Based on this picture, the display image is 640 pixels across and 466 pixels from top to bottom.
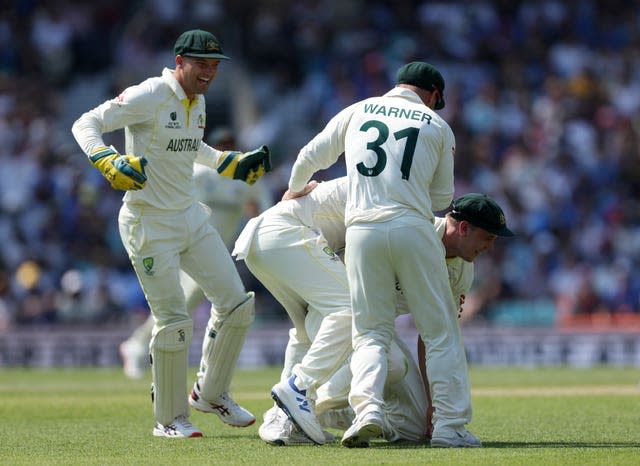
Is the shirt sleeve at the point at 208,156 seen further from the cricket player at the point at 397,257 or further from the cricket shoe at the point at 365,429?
the cricket shoe at the point at 365,429

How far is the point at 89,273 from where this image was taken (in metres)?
19.5

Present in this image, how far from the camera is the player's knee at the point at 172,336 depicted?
8.65 metres

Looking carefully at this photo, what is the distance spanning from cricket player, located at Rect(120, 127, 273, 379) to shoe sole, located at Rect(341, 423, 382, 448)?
14.9 feet

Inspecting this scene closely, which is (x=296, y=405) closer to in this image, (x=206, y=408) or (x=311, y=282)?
(x=311, y=282)

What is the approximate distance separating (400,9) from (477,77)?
214 centimetres

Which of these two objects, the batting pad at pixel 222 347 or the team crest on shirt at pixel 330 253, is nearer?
the team crest on shirt at pixel 330 253

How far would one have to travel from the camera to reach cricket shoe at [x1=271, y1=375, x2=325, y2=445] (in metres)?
7.81

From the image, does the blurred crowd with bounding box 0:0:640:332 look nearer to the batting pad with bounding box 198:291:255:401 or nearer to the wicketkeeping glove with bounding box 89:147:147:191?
the batting pad with bounding box 198:291:255:401

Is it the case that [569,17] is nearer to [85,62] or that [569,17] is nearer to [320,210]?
[85,62]

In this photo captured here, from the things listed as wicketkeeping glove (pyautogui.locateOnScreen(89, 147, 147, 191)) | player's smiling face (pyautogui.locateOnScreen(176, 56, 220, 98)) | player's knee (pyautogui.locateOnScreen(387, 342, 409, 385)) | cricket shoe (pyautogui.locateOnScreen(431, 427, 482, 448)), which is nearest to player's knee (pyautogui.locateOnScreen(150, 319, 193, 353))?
wicketkeeping glove (pyautogui.locateOnScreen(89, 147, 147, 191))

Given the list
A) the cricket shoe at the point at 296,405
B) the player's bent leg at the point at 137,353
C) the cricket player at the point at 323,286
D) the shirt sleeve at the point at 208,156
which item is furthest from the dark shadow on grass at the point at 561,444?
the player's bent leg at the point at 137,353

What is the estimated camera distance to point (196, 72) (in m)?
8.67

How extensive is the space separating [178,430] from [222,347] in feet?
2.40

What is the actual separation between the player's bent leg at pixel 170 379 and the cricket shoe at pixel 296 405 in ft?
3.30
